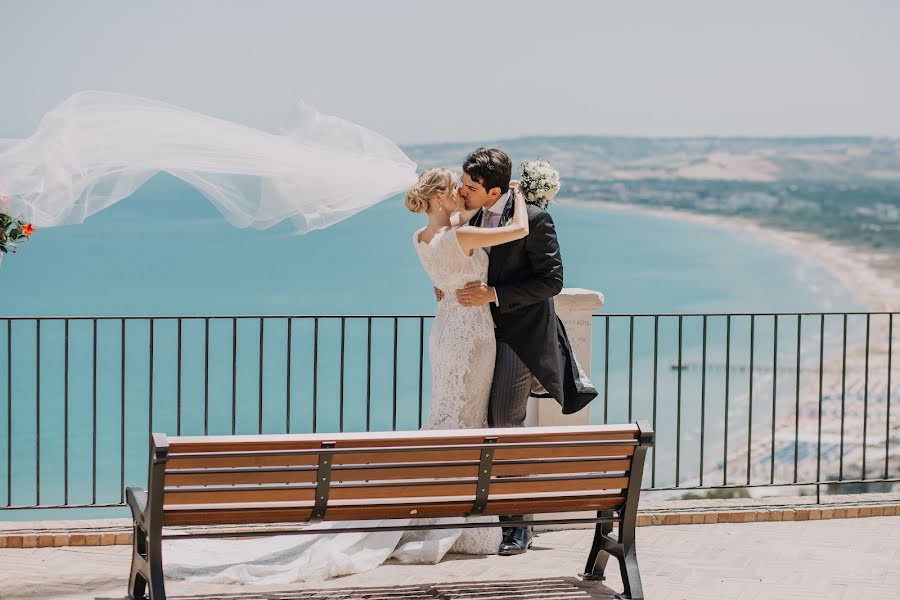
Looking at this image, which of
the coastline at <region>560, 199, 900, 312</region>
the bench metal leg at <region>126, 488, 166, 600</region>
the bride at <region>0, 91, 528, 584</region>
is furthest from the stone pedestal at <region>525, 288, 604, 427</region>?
the coastline at <region>560, 199, 900, 312</region>

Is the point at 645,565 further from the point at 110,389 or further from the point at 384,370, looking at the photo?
the point at 110,389

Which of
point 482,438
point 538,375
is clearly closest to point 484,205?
point 538,375

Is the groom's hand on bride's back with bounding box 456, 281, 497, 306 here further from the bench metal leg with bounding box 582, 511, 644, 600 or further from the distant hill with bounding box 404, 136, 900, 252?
the distant hill with bounding box 404, 136, 900, 252

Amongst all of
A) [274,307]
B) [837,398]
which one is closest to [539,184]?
[837,398]

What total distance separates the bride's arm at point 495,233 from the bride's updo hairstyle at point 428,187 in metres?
0.20

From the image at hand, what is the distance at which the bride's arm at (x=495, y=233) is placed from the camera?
5398 millimetres

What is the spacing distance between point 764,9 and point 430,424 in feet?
273

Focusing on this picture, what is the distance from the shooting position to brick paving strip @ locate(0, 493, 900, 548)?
5.93 m

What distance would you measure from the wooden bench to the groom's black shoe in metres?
0.98

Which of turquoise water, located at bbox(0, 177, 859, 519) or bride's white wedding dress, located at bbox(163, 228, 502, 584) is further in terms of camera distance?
turquoise water, located at bbox(0, 177, 859, 519)

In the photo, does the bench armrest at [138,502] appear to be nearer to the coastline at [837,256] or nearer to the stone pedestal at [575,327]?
the stone pedestal at [575,327]

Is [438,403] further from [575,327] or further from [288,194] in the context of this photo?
[288,194]

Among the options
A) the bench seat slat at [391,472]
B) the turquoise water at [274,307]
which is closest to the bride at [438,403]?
the bench seat slat at [391,472]

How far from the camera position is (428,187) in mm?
5406
